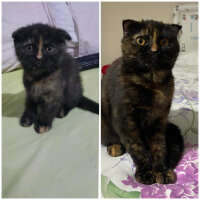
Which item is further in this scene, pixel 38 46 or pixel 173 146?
pixel 173 146

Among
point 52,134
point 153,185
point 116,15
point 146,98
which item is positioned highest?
point 116,15

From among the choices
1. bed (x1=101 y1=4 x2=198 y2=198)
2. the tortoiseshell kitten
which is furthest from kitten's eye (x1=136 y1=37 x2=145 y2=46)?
bed (x1=101 y1=4 x2=198 y2=198)

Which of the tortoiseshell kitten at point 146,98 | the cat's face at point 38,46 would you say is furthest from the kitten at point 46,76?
the tortoiseshell kitten at point 146,98

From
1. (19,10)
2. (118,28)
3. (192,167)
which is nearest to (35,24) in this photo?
(19,10)

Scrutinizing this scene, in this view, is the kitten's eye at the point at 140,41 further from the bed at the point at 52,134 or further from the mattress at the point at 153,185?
the mattress at the point at 153,185

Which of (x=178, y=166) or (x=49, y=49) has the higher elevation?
(x=49, y=49)

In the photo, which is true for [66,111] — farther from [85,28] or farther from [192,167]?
[192,167]

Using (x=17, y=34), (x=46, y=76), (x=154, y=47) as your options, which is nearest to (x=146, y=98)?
(x=154, y=47)

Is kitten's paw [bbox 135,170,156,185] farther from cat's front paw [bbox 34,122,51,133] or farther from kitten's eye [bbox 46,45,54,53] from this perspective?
kitten's eye [bbox 46,45,54,53]

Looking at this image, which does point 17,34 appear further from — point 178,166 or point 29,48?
point 178,166
